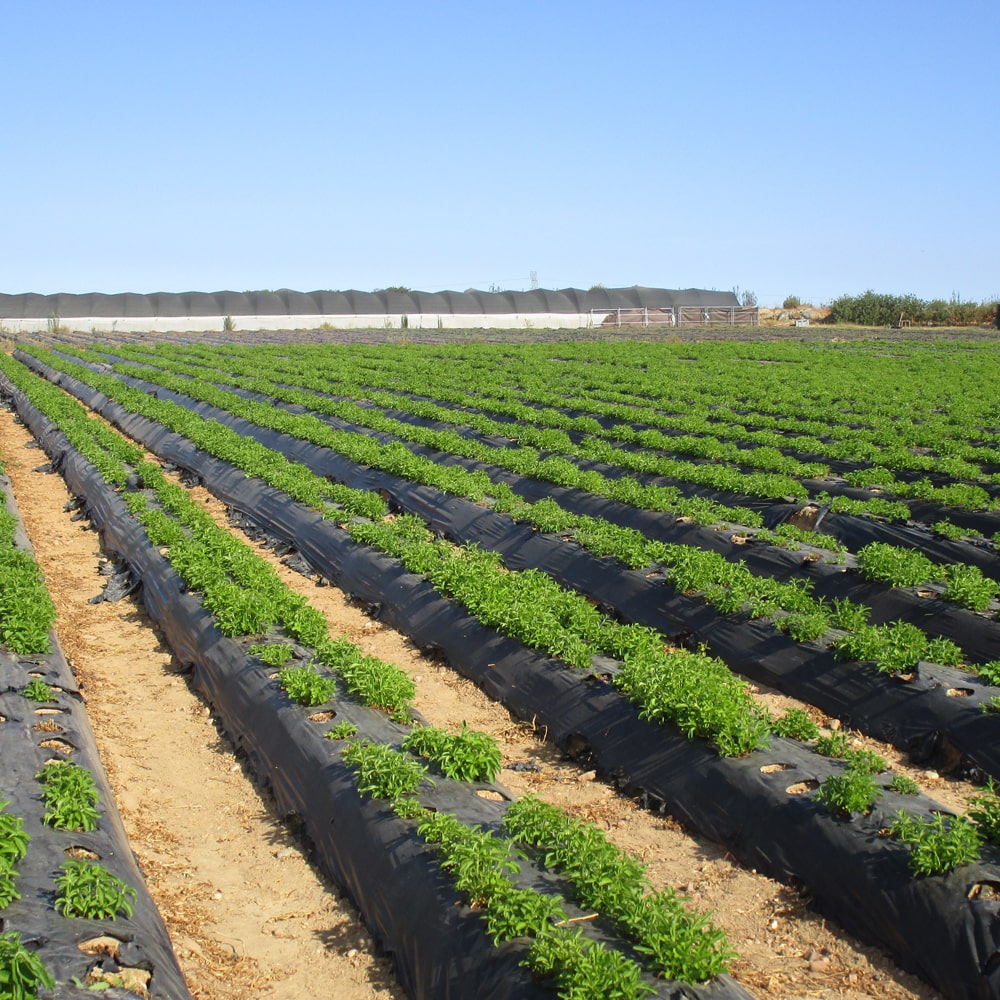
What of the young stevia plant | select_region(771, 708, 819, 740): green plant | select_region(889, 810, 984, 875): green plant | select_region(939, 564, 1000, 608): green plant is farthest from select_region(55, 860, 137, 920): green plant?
select_region(939, 564, 1000, 608): green plant

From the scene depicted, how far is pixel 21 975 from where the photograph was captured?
407 cm

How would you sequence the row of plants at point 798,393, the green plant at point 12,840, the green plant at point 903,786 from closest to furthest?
1. the green plant at point 12,840
2. the green plant at point 903,786
3. the row of plants at point 798,393

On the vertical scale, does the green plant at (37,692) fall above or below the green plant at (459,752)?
above

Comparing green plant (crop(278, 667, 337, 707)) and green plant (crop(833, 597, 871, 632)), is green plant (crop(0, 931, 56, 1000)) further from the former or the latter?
green plant (crop(833, 597, 871, 632))

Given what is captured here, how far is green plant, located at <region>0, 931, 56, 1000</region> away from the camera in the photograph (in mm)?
4031

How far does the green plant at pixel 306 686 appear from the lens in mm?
7207

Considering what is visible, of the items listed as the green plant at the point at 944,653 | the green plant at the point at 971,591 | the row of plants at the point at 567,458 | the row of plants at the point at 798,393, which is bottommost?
the green plant at the point at 944,653

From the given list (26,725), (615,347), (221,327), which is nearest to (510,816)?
(26,725)

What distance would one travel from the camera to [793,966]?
16.7ft

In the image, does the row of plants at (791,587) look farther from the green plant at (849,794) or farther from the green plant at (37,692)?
the green plant at (37,692)

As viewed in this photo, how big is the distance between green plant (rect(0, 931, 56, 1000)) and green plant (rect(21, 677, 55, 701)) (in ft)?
10.7

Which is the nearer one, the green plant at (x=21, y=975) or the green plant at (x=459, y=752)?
the green plant at (x=21, y=975)

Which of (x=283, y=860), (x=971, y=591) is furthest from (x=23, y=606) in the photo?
(x=971, y=591)

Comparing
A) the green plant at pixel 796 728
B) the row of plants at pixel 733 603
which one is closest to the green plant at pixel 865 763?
the green plant at pixel 796 728
